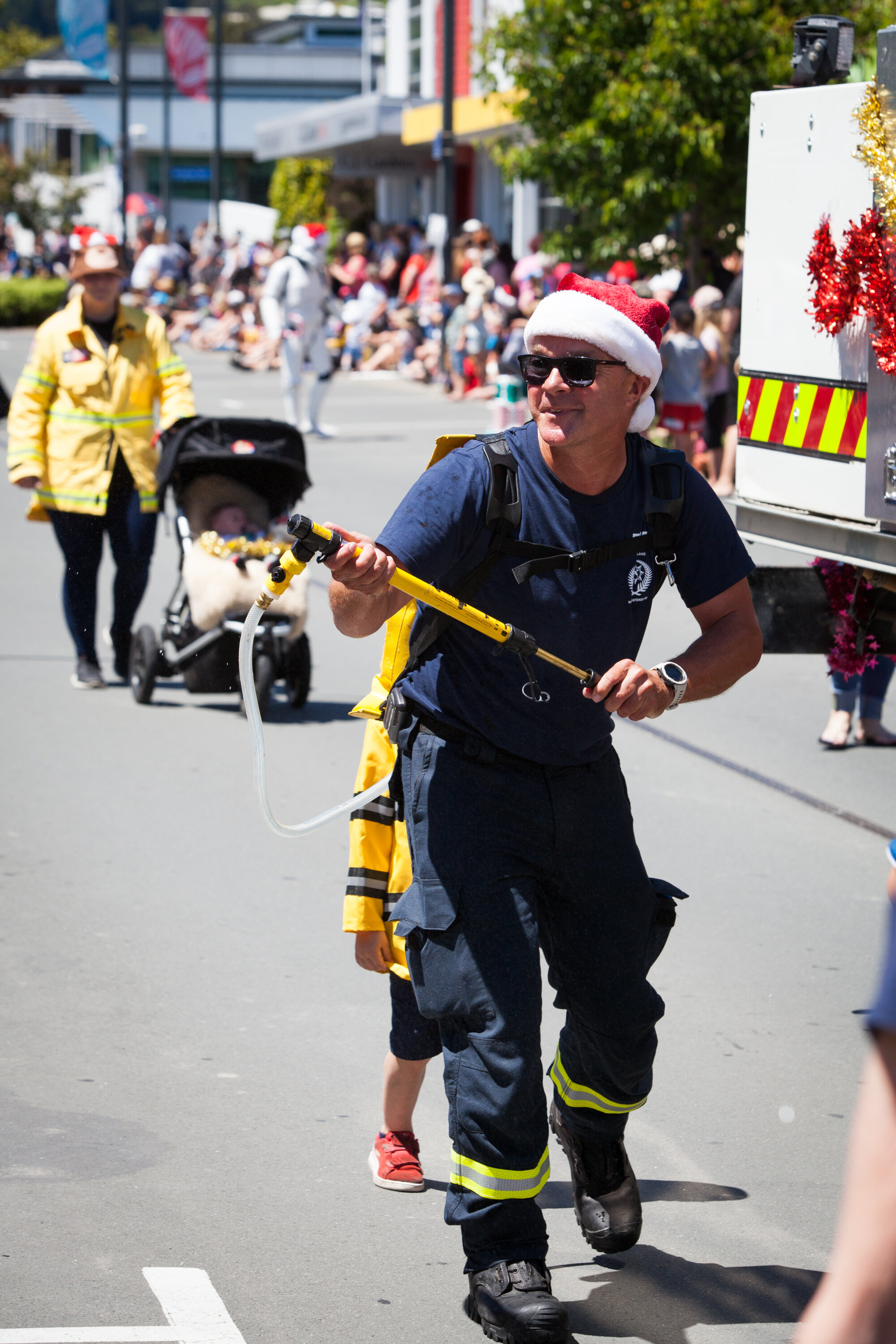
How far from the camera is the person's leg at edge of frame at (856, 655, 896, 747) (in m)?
8.05

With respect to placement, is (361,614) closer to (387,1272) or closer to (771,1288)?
(387,1272)

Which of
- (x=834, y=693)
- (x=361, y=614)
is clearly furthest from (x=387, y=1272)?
(x=834, y=693)

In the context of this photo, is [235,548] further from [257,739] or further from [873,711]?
[257,739]

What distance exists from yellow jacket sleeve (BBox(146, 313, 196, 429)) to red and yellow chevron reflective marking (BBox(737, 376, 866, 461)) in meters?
3.58

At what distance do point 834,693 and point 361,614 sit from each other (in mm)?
5213

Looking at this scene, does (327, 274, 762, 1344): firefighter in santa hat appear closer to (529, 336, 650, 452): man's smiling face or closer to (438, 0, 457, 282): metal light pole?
(529, 336, 650, 452): man's smiling face

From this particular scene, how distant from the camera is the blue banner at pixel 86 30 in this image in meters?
37.9

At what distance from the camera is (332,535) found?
3012mm

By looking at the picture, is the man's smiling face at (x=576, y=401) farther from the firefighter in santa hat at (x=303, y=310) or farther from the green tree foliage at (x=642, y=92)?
the firefighter in santa hat at (x=303, y=310)

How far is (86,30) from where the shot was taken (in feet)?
124

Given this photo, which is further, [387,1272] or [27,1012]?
[27,1012]

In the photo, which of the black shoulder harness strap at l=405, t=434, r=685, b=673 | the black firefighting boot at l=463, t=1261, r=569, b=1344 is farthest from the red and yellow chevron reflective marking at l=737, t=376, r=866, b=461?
the black firefighting boot at l=463, t=1261, r=569, b=1344

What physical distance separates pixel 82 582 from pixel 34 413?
0.86m

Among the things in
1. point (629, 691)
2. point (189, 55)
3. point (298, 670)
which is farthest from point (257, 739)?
point (189, 55)
